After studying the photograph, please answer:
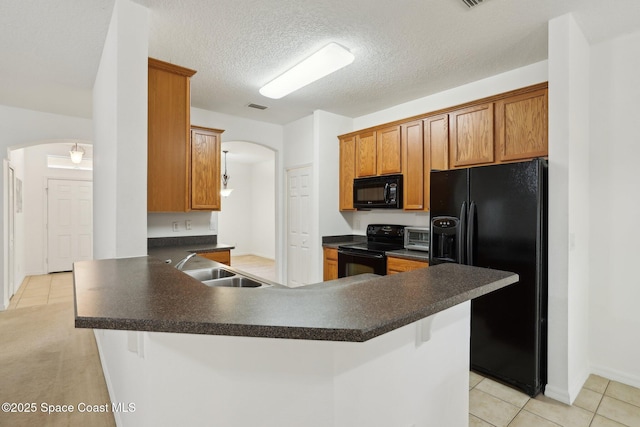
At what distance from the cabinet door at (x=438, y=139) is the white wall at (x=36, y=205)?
270 inches

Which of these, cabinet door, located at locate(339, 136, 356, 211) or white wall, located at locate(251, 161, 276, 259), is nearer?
cabinet door, located at locate(339, 136, 356, 211)

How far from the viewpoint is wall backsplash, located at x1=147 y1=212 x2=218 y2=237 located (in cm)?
378

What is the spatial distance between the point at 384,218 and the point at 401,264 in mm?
1077

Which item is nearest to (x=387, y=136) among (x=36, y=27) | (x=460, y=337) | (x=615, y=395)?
(x=460, y=337)

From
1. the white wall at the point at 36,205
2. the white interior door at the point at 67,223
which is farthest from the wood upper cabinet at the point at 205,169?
the white interior door at the point at 67,223

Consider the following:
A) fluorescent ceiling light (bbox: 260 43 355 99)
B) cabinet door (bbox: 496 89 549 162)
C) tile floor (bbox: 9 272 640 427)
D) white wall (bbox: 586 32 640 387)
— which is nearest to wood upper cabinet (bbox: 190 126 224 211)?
fluorescent ceiling light (bbox: 260 43 355 99)

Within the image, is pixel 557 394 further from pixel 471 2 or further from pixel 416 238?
pixel 471 2

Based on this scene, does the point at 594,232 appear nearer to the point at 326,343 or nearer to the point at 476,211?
the point at 476,211

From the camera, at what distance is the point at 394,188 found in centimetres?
380

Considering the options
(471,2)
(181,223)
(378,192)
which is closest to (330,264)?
(378,192)

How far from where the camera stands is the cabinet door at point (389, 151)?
3826 millimetres

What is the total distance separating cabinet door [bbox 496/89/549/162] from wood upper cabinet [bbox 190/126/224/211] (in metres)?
3.10

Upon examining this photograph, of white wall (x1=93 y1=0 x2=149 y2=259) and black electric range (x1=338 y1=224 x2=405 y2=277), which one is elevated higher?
white wall (x1=93 y1=0 x2=149 y2=259)

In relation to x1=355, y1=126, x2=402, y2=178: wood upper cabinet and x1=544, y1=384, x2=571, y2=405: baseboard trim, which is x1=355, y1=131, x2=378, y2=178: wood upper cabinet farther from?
x1=544, y1=384, x2=571, y2=405: baseboard trim
